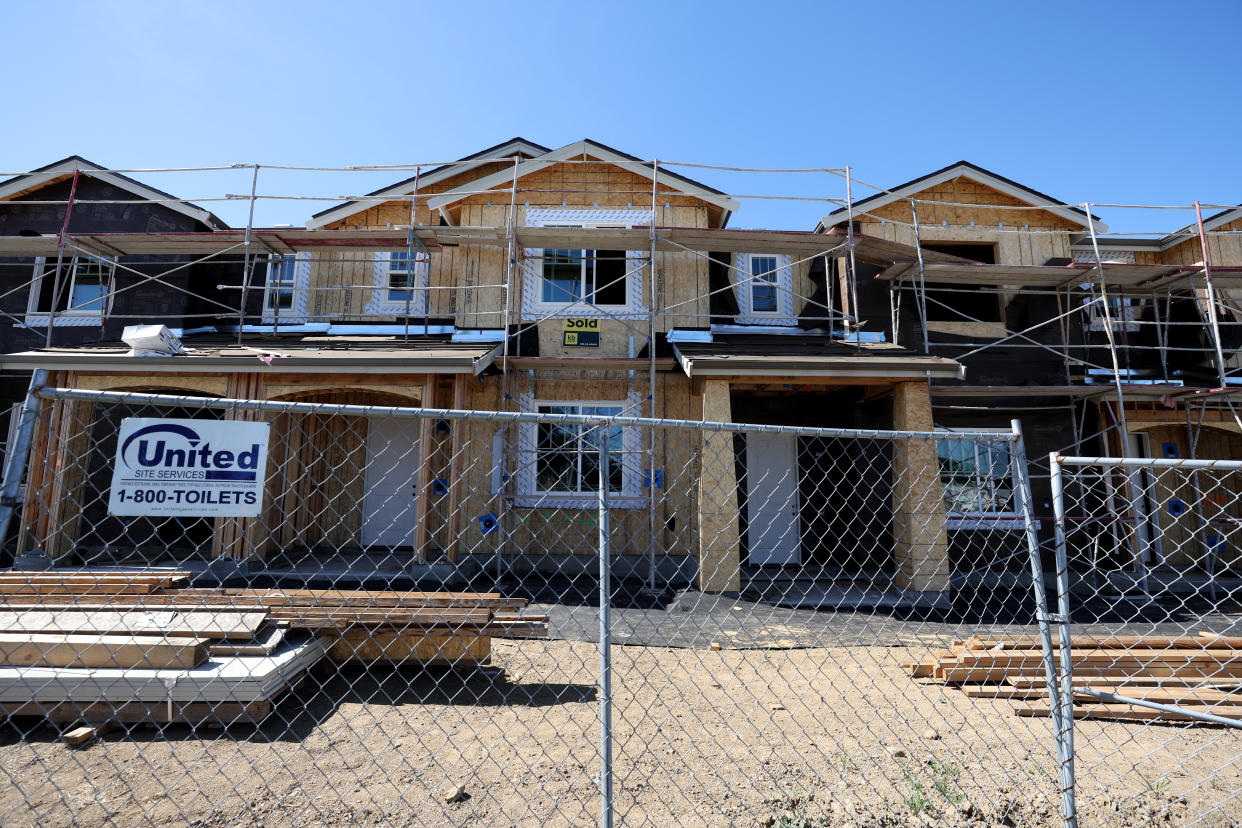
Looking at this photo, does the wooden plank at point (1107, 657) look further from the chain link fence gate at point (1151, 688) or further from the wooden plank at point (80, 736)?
the wooden plank at point (80, 736)

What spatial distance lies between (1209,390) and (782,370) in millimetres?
7295

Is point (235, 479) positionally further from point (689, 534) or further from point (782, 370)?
point (689, 534)

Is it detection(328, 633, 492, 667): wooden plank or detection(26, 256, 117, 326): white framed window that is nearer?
detection(328, 633, 492, 667): wooden plank

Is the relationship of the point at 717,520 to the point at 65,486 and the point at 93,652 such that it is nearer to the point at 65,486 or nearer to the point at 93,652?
the point at 93,652

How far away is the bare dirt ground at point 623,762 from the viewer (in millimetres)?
3277

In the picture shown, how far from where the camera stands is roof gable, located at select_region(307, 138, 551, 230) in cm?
1213

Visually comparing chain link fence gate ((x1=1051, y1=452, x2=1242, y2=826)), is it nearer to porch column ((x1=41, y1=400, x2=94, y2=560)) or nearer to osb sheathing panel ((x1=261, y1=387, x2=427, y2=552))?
osb sheathing panel ((x1=261, y1=387, x2=427, y2=552))

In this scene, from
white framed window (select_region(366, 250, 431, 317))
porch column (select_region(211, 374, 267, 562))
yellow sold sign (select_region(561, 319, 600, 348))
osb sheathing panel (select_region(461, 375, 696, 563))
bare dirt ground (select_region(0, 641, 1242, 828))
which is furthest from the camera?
white framed window (select_region(366, 250, 431, 317))

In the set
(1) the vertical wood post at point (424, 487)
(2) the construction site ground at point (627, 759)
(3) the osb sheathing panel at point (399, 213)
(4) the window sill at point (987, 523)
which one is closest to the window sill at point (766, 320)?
(4) the window sill at point (987, 523)

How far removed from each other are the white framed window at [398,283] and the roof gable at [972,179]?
26.2 ft

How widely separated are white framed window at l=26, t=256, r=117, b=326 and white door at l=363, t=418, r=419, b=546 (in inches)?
225

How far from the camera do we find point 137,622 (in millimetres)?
4637

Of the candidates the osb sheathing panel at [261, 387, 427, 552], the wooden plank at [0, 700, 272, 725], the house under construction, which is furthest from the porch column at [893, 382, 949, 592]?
the osb sheathing panel at [261, 387, 427, 552]

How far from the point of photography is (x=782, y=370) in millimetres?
9000
